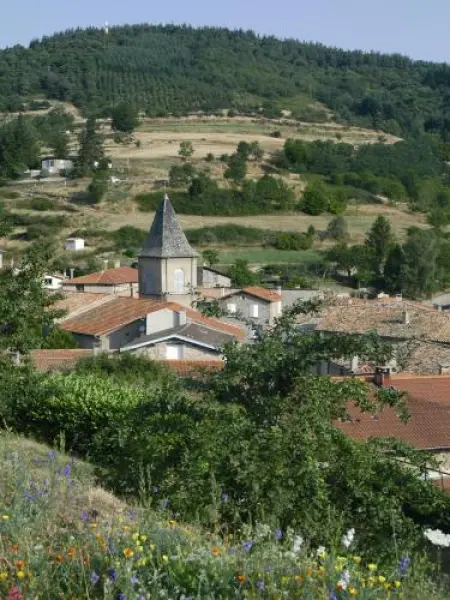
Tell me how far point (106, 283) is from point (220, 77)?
293 feet

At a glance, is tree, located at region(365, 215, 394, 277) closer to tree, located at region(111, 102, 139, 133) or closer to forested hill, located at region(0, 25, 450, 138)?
tree, located at region(111, 102, 139, 133)

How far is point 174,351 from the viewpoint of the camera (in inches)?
1099

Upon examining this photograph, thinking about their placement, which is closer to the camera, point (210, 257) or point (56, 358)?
point (56, 358)

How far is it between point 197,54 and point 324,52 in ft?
117

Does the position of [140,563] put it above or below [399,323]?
above

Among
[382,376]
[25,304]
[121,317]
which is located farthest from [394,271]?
→ [25,304]

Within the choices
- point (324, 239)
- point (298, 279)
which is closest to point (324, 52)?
point (324, 239)

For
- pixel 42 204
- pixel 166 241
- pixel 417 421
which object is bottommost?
pixel 417 421

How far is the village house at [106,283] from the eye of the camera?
43.0 metres

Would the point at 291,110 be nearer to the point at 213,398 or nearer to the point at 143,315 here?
the point at 143,315

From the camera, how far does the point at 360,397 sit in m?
7.39

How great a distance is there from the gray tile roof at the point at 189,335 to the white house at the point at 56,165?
168ft

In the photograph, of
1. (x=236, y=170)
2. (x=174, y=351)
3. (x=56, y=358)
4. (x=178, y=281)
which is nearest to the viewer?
(x=56, y=358)

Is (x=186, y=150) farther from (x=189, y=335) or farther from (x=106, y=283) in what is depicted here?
(x=189, y=335)
